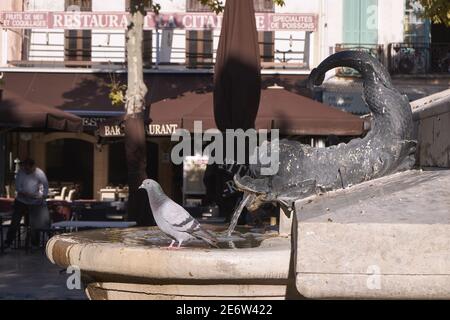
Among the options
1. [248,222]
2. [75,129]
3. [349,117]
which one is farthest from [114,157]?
[248,222]

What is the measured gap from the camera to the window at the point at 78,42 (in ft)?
87.4

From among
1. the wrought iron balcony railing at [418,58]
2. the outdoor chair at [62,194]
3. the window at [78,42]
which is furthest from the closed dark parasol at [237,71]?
the window at [78,42]

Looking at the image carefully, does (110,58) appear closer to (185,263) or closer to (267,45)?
(267,45)

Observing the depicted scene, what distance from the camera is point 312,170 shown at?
521 cm

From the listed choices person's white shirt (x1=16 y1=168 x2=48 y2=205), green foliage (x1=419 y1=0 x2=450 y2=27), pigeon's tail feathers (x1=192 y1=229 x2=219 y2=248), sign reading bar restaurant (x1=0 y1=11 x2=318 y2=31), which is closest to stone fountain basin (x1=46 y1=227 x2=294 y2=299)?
pigeon's tail feathers (x1=192 y1=229 x2=219 y2=248)

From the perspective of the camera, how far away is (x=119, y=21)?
24.7 metres

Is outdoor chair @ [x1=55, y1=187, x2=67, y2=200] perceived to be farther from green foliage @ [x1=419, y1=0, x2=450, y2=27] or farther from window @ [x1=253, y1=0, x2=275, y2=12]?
green foliage @ [x1=419, y1=0, x2=450, y2=27]

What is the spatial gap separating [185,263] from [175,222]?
73cm

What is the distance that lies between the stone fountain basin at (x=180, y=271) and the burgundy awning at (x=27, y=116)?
31.5 feet

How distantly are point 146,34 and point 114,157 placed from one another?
3358 mm

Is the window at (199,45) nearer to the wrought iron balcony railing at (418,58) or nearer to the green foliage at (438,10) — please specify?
the wrought iron balcony railing at (418,58)

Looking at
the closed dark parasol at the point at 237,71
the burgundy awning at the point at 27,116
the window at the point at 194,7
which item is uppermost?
the window at the point at 194,7

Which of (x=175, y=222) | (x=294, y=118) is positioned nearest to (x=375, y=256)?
(x=175, y=222)
